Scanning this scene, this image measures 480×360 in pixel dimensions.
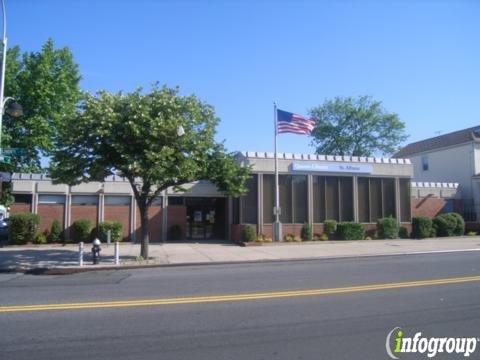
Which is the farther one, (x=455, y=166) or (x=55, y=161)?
(x=455, y=166)

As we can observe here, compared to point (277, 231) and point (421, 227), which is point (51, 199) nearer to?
point (277, 231)

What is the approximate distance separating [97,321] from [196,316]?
5.53 ft

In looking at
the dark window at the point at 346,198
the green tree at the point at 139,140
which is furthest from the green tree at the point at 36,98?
the dark window at the point at 346,198

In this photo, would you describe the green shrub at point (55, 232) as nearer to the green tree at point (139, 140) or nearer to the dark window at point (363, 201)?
the green tree at point (139, 140)

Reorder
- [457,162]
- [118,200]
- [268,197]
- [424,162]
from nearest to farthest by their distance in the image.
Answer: [268,197] < [118,200] < [457,162] < [424,162]

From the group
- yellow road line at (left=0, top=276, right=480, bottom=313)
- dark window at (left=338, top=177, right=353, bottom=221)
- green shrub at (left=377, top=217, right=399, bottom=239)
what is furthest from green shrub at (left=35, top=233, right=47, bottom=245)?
green shrub at (left=377, top=217, right=399, bottom=239)

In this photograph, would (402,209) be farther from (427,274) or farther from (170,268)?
(170,268)

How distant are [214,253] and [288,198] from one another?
8650 millimetres

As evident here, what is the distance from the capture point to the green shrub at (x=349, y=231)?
25.8 meters

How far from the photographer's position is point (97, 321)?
281 inches

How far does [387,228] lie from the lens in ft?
87.7

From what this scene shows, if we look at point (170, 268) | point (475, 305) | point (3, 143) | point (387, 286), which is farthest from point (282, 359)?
point (3, 143)

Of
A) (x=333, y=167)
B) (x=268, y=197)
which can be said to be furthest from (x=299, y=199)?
(x=333, y=167)

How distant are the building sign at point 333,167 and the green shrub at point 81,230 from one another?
12.8 m
